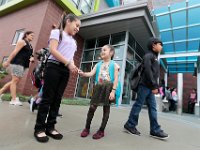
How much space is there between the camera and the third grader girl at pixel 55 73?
6.68ft

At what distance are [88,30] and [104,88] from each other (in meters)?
7.85

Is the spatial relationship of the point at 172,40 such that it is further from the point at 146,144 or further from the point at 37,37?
the point at 146,144

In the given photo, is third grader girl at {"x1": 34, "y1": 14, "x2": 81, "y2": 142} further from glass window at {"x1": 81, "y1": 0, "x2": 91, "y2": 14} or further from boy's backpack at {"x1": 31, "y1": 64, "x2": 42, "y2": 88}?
glass window at {"x1": 81, "y1": 0, "x2": 91, "y2": 14}

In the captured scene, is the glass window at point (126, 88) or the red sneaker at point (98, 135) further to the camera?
the glass window at point (126, 88)

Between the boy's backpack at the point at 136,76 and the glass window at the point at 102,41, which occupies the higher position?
the glass window at the point at 102,41

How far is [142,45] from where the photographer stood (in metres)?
11.1

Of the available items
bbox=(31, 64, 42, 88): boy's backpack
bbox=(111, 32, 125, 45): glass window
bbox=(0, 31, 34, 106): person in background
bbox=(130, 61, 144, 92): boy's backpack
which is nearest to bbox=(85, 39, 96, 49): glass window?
bbox=(111, 32, 125, 45): glass window

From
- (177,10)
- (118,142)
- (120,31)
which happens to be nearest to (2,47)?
(120,31)

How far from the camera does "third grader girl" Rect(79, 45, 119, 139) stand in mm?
2400

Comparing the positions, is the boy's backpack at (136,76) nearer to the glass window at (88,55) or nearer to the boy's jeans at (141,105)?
the boy's jeans at (141,105)

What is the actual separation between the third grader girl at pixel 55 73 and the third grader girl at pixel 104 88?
0.32 meters

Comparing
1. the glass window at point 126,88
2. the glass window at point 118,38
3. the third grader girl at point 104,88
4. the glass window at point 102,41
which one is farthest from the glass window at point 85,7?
the third grader girl at point 104,88

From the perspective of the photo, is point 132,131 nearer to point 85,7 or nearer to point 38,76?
point 38,76

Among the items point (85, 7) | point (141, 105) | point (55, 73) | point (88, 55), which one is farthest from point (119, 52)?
point (55, 73)
